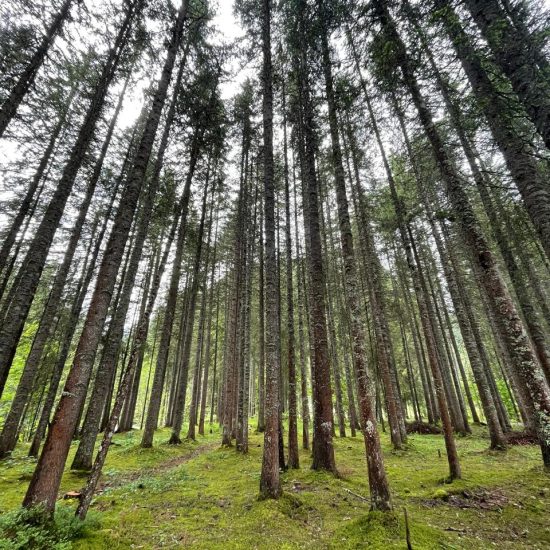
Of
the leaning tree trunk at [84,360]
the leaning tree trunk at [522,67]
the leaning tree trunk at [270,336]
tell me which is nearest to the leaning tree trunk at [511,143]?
the leaning tree trunk at [522,67]

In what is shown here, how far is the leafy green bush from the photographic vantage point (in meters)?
3.57

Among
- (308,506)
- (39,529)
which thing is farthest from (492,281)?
(39,529)

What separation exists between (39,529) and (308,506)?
4.63 m

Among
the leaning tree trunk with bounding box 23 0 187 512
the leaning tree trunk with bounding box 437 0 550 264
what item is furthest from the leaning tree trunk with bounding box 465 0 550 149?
the leaning tree trunk with bounding box 23 0 187 512

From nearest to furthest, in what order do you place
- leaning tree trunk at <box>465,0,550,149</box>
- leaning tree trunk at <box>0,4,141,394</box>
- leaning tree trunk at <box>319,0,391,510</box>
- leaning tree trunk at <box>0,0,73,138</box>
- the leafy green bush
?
the leafy green bush
leaning tree trunk at <box>465,0,550,149</box>
leaning tree trunk at <box>319,0,391,510</box>
leaning tree trunk at <box>0,4,141,394</box>
leaning tree trunk at <box>0,0,73,138</box>

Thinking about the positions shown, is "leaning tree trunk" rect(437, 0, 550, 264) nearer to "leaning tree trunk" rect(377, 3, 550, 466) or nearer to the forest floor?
"leaning tree trunk" rect(377, 3, 550, 466)

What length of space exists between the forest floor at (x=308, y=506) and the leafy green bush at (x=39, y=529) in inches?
4.6

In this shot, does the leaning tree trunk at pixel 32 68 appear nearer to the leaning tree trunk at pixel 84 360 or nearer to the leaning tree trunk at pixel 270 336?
the leaning tree trunk at pixel 84 360

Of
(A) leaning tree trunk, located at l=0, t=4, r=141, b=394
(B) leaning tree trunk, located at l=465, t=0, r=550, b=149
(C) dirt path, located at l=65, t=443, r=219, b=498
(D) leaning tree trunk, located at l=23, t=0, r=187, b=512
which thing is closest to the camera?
(D) leaning tree trunk, located at l=23, t=0, r=187, b=512

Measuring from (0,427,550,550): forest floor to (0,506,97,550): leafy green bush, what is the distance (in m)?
0.12

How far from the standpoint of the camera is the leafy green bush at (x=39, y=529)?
3.57m

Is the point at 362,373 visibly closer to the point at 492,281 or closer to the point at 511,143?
the point at 492,281

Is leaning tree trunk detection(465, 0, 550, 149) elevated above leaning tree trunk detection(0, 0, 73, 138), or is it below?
below

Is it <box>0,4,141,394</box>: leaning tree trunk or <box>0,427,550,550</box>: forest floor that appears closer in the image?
<box>0,427,550,550</box>: forest floor
